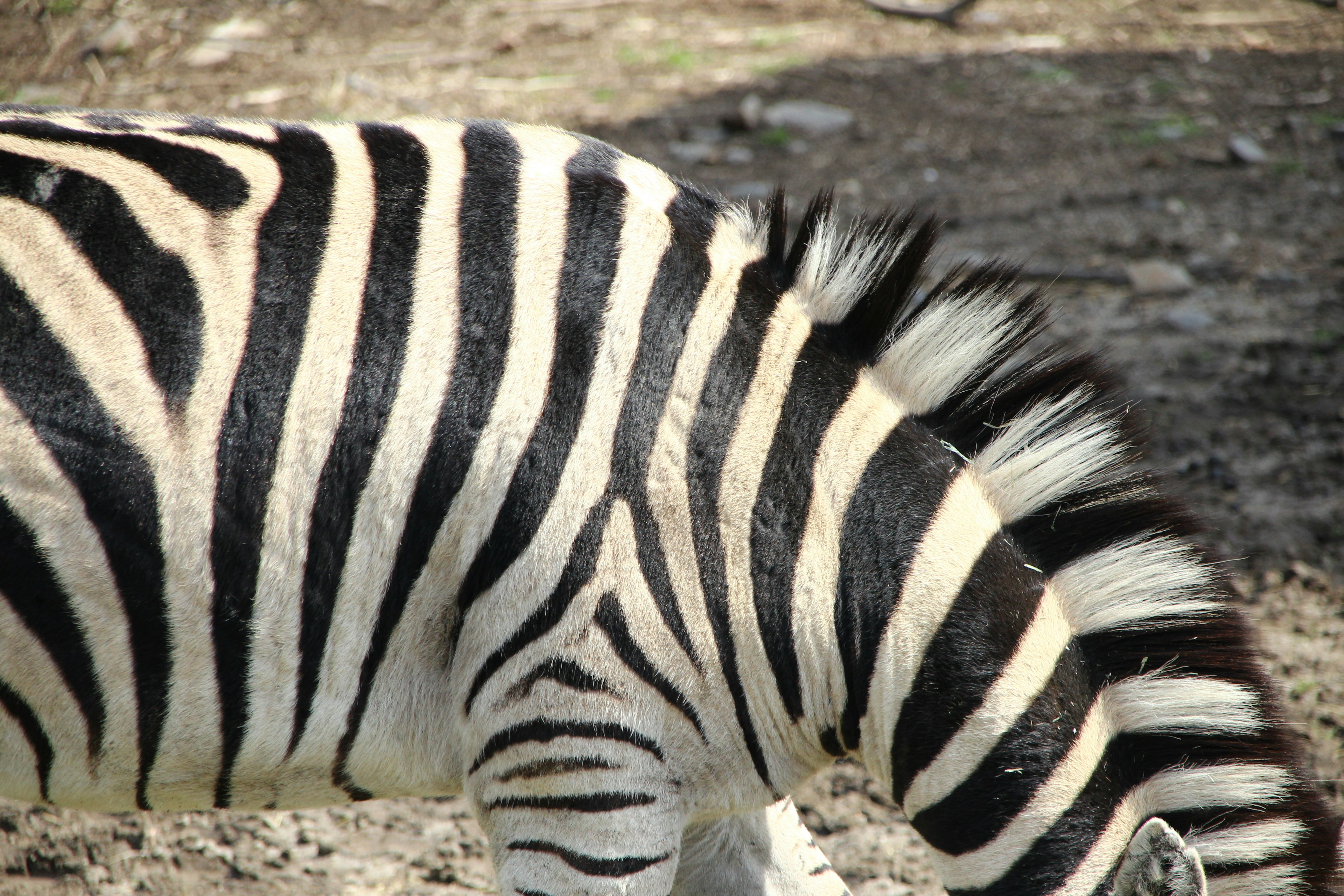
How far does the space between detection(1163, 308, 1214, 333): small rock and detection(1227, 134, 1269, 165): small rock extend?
241cm

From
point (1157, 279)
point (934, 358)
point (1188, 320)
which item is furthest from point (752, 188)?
point (934, 358)

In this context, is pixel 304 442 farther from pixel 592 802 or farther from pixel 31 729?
pixel 592 802

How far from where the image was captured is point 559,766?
6.69 feet

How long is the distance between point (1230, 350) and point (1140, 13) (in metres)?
6.24

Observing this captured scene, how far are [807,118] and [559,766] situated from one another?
7018 mm

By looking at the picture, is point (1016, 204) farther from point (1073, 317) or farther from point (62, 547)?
point (62, 547)

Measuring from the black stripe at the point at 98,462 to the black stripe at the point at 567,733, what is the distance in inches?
25.6

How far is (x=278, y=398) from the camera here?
6.40 ft

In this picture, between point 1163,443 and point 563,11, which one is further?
point 563,11

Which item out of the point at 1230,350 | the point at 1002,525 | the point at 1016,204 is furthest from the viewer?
the point at 1016,204

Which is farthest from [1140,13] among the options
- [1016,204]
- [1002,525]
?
[1002,525]

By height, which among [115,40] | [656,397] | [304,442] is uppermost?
[115,40]

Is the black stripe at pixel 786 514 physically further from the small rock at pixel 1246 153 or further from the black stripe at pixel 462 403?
the small rock at pixel 1246 153

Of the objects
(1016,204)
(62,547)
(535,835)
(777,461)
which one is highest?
(1016,204)
